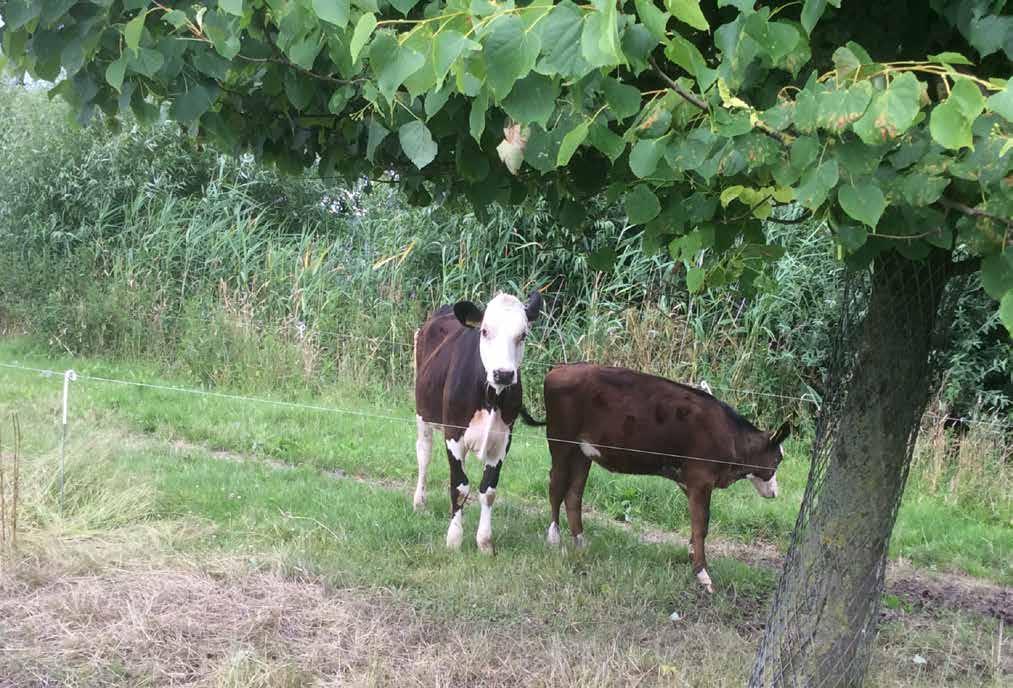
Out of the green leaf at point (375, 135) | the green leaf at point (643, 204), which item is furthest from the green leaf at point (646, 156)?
the green leaf at point (375, 135)

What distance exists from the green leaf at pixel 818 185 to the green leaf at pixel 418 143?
839 millimetres

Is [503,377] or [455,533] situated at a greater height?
[503,377]

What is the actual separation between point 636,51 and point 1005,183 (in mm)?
782

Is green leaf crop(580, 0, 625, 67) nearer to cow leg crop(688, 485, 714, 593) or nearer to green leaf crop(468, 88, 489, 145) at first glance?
green leaf crop(468, 88, 489, 145)

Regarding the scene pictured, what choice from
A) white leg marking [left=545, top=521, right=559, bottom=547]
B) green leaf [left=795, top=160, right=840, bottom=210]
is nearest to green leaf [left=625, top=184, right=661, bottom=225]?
green leaf [left=795, top=160, right=840, bottom=210]

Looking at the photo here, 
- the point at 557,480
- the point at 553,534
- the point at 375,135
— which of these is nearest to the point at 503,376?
the point at 557,480

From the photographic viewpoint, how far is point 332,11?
2000mm

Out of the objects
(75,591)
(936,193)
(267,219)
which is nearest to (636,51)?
(936,193)

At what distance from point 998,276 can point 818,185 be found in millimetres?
441

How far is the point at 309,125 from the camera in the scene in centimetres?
387

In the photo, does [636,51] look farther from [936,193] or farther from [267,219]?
[267,219]

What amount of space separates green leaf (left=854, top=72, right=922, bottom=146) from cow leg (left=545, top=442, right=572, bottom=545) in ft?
13.8

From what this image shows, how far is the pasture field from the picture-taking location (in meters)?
4.04

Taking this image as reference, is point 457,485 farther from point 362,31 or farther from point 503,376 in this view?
point 362,31
